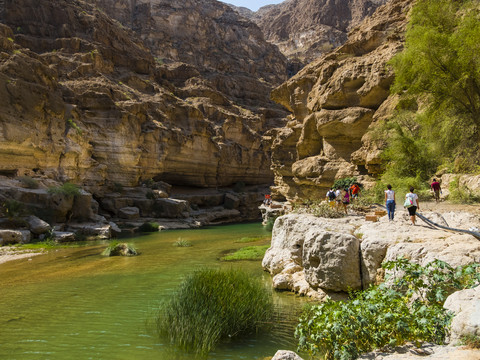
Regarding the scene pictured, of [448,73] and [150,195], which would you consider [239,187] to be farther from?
[448,73]

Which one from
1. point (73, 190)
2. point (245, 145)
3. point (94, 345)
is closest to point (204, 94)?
point (245, 145)

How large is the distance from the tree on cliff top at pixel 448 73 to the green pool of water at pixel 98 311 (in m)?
10.6

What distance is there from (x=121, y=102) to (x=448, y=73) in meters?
40.3

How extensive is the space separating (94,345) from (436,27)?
1714 centimetres

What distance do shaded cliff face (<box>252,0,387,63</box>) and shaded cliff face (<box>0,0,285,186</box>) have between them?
1595 inches

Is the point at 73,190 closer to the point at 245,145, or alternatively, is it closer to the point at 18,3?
the point at 245,145

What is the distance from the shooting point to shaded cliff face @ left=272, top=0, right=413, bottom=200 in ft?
81.6

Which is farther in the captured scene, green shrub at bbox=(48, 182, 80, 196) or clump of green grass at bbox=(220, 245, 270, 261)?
green shrub at bbox=(48, 182, 80, 196)

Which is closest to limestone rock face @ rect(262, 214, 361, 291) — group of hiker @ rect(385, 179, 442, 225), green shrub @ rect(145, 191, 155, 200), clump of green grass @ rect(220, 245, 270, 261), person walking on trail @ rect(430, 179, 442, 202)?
group of hiker @ rect(385, 179, 442, 225)

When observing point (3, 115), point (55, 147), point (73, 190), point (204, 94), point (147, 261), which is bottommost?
point (147, 261)

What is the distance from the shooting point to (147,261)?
1573 centimetres

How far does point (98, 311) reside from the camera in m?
8.27

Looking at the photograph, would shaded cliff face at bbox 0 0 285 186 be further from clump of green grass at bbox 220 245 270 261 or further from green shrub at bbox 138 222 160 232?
clump of green grass at bbox 220 245 270 261

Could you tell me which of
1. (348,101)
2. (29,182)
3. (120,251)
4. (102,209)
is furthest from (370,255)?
(102,209)
